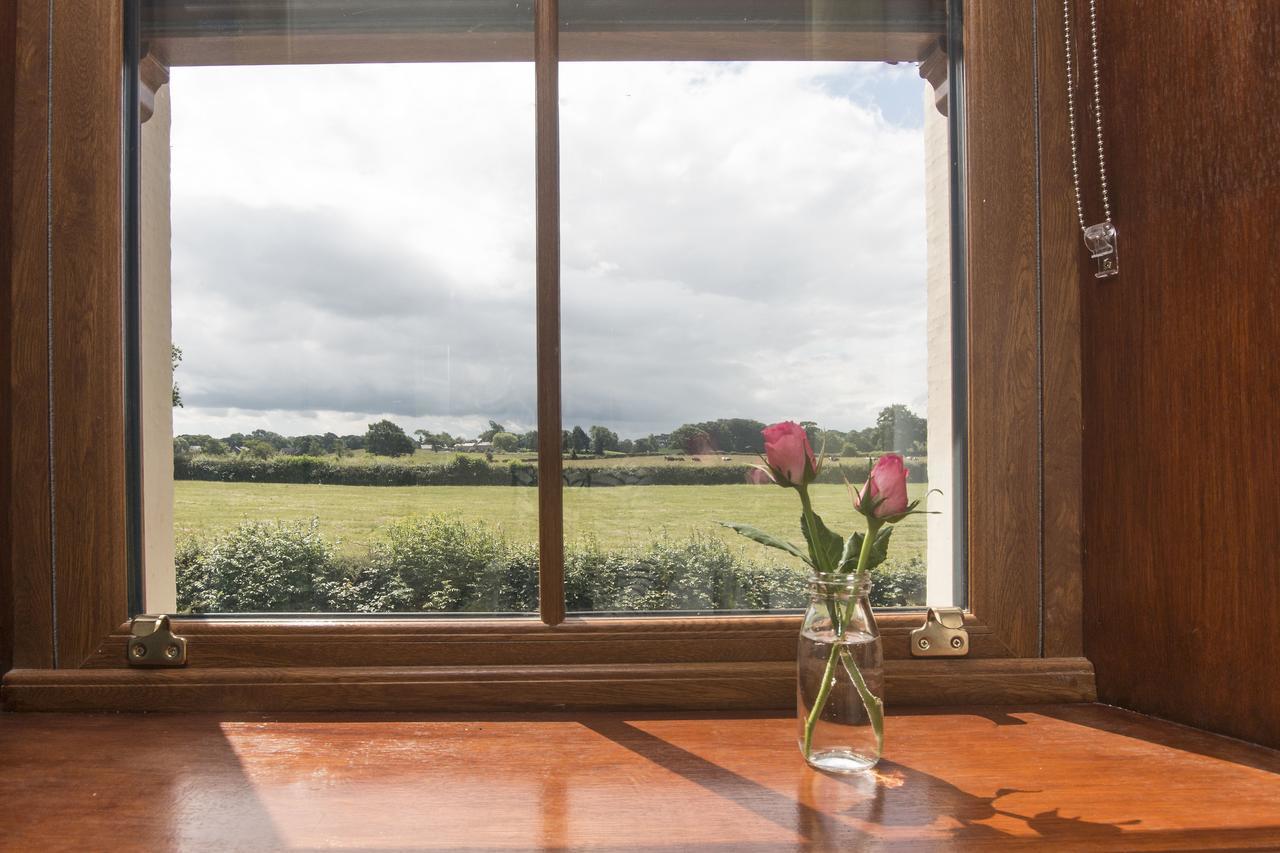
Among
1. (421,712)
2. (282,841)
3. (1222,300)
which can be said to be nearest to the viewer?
(282,841)

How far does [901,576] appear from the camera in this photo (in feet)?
3.34

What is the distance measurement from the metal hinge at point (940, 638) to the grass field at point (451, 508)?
0.10m

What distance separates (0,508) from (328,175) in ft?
1.95

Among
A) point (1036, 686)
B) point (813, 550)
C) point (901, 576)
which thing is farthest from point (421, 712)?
point (1036, 686)

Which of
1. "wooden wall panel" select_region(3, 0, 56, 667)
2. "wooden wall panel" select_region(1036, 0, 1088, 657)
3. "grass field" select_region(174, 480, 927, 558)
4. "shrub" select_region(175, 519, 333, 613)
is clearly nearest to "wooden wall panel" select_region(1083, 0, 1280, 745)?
"wooden wall panel" select_region(1036, 0, 1088, 657)

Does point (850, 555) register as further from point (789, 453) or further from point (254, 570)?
point (254, 570)

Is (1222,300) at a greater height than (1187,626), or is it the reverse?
(1222,300)

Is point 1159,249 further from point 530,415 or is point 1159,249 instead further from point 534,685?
point 534,685

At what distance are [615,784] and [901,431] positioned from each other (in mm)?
582

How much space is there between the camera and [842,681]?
30.5 inches

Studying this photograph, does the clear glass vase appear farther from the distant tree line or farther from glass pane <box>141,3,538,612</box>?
glass pane <box>141,3,538,612</box>

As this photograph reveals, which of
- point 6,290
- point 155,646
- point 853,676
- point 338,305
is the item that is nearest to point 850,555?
point 853,676

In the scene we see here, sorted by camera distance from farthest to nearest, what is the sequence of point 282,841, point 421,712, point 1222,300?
point 421,712 < point 1222,300 < point 282,841

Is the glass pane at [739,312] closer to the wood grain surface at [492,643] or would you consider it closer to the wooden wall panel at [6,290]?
the wood grain surface at [492,643]
